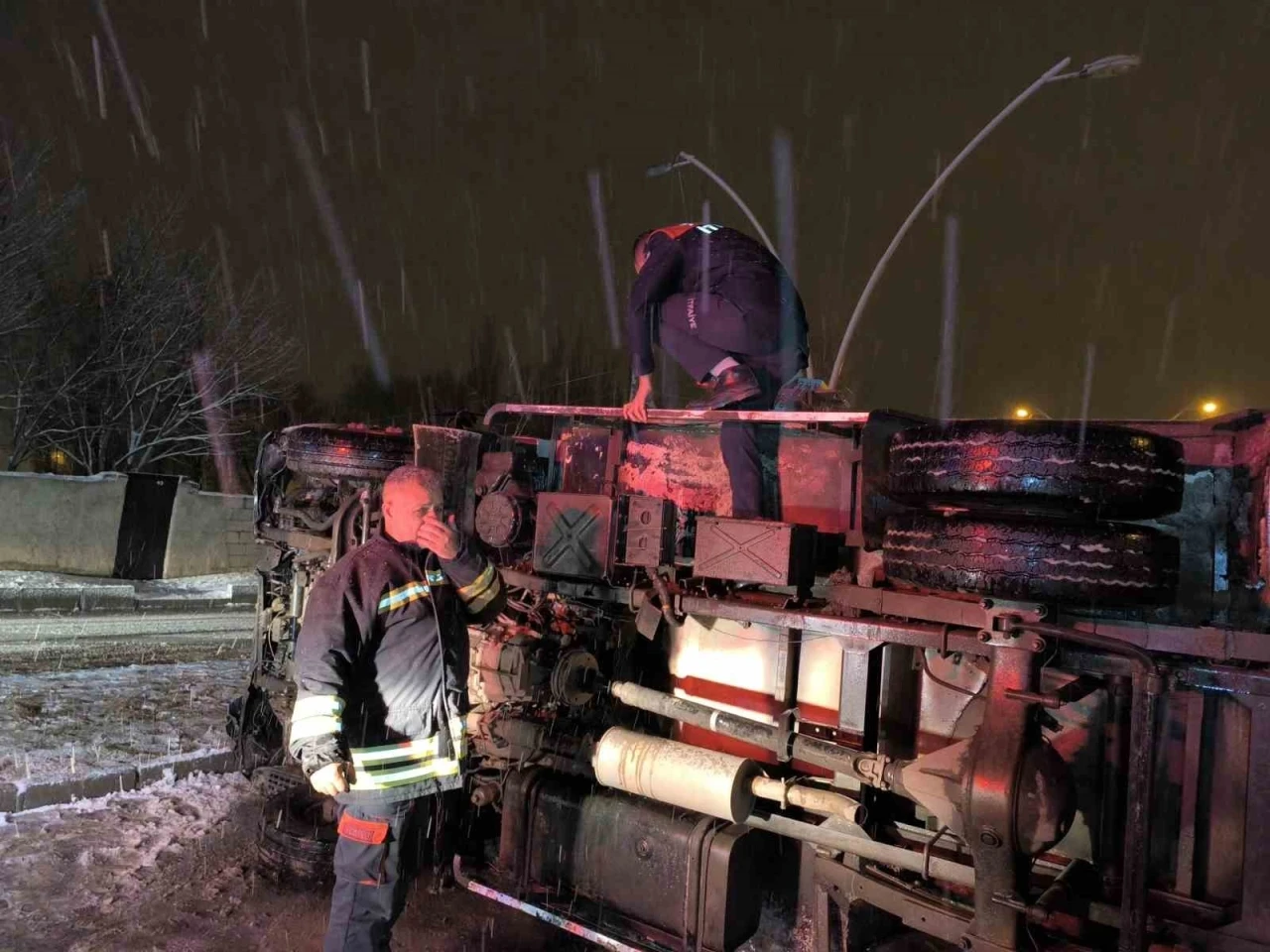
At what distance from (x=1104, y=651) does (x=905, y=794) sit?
807mm

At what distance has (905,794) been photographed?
9.93 ft

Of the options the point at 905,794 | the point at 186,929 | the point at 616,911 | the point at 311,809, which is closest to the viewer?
the point at 905,794

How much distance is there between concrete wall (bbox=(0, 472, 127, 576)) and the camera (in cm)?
1644

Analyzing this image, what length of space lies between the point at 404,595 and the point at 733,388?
180 cm

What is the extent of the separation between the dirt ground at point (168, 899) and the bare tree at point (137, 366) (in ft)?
71.8

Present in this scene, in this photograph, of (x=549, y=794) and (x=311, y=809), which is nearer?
(x=549, y=794)

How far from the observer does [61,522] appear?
55.4 feet

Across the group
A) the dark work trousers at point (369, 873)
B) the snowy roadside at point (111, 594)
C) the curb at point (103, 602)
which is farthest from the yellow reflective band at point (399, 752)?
the snowy roadside at point (111, 594)

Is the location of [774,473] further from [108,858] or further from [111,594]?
[111,594]

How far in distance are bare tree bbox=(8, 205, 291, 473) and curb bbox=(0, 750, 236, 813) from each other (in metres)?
21.2

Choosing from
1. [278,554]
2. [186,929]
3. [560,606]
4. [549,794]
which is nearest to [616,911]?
[549,794]

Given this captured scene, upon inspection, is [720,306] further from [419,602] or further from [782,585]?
[419,602]

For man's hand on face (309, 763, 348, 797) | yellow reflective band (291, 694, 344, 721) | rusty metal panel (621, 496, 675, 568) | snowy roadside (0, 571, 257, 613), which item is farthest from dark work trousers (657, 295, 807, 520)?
snowy roadside (0, 571, 257, 613)

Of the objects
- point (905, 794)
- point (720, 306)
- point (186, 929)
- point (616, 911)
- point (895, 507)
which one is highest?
point (720, 306)
